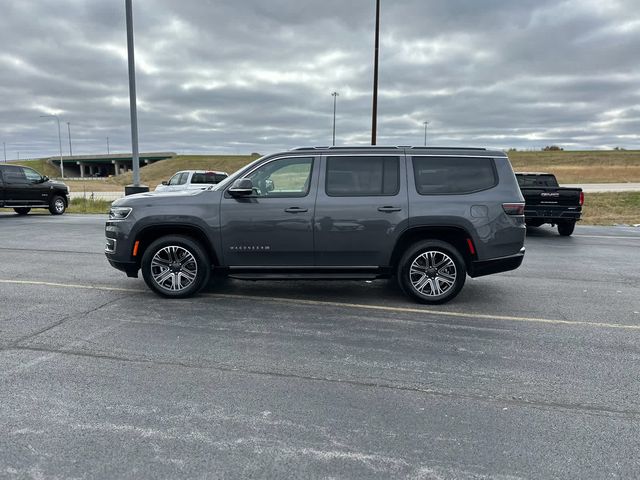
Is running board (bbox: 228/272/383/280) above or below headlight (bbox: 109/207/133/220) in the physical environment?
below

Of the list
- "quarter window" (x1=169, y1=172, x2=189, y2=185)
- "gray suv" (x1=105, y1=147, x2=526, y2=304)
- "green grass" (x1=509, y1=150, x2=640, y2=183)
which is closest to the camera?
"gray suv" (x1=105, y1=147, x2=526, y2=304)

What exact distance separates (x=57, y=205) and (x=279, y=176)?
15.8 metres

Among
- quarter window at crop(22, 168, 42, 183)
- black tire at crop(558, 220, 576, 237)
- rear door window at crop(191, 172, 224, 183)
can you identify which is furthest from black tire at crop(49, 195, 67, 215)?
black tire at crop(558, 220, 576, 237)

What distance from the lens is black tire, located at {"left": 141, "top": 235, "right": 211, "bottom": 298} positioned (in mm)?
6145

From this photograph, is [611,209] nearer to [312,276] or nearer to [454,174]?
[454,174]

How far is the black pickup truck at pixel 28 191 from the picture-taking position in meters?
17.1

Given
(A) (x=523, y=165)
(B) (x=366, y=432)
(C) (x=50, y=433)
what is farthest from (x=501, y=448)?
(A) (x=523, y=165)

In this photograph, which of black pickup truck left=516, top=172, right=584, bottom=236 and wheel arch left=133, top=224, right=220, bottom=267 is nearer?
wheel arch left=133, top=224, right=220, bottom=267

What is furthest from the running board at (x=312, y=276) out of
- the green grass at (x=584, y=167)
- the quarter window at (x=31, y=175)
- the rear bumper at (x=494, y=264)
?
the green grass at (x=584, y=167)

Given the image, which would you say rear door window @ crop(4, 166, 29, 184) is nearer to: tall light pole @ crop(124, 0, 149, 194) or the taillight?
tall light pole @ crop(124, 0, 149, 194)

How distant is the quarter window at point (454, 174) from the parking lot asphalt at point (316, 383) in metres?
1.52

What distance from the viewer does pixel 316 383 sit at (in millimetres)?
3842

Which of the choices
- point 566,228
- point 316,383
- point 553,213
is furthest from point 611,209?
point 316,383

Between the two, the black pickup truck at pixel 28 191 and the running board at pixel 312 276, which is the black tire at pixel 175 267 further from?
the black pickup truck at pixel 28 191
